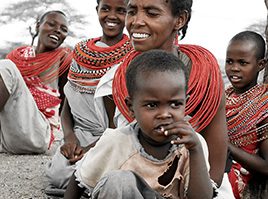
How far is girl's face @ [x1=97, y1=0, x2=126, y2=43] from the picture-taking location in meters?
3.63

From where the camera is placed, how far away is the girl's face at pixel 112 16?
3.63 meters

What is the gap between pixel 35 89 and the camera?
472cm

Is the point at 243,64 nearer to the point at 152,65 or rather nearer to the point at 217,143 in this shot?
the point at 217,143

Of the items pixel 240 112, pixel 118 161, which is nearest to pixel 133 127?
pixel 118 161

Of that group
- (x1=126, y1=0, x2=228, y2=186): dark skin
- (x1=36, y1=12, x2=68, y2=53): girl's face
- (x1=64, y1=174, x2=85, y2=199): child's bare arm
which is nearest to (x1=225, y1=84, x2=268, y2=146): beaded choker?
(x1=126, y1=0, x2=228, y2=186): dark skin

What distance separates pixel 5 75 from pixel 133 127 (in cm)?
210

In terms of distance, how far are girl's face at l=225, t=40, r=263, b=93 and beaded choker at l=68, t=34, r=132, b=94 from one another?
24.6 inches

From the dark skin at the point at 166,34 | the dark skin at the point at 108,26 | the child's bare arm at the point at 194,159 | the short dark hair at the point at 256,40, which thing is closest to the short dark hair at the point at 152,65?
the child's bare arm at the point at 194,159

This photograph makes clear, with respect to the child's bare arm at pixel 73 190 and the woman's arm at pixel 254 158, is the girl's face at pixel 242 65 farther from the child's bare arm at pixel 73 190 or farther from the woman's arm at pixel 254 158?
the child's bare arm at pixel 73 190

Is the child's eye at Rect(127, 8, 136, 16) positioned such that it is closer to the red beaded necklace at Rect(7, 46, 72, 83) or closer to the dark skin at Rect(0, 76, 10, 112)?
the dark skin at Rect(0, 76, 10, 112)

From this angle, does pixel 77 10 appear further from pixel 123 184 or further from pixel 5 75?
pixel 123 184

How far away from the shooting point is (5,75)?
4.34 metres

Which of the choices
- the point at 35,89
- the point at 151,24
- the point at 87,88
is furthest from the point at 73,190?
the point at 35,89

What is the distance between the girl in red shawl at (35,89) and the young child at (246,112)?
5.36 feet
